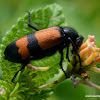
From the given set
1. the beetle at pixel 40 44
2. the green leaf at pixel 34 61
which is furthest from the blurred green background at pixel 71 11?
the green leaf at pixel 34 61

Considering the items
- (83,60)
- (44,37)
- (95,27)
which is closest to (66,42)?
(44,37)

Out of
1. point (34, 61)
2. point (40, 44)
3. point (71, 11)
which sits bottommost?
point (71, 11)

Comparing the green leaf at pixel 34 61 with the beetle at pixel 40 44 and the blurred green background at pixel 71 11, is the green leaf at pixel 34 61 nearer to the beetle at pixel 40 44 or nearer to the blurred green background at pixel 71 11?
the beetle at pixel 40 44

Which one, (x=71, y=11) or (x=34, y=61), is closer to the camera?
(x=34, y=61)

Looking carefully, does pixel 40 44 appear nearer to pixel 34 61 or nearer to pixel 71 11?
pixel 34 61

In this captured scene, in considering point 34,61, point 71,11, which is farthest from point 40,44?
point 71,11

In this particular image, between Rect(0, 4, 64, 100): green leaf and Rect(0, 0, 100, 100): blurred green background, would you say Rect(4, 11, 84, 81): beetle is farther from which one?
Rect(0, 0, 100, 100): blurred green background

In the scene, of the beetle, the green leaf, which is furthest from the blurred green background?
the green leaf
